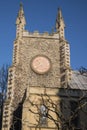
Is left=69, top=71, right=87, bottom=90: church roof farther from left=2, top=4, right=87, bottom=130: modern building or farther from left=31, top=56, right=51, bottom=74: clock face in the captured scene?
left=31, top=56, right=51, bottom=74: clock face

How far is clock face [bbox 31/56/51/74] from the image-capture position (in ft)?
98.6

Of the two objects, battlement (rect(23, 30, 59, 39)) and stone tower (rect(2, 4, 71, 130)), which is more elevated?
battlement (rect(23, 30, 59, 39))

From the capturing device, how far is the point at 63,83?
95.1ft

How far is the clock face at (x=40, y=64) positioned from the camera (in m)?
30.1

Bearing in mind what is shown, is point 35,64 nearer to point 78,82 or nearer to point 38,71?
point 38,71

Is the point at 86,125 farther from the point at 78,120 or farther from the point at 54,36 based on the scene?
the point at 54,36

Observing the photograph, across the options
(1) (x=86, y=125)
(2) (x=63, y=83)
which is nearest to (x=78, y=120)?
(1) (x=86, y=125)

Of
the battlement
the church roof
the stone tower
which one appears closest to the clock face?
the stone tower

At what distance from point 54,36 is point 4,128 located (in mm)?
12226

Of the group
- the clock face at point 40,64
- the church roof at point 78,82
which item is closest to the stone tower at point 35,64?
the clock face at point 40,64

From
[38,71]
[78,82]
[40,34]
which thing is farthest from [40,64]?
[78,82]

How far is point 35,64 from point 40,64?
854 millimetres

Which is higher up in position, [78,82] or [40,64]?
[40,64]

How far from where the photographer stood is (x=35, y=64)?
99.6 feet
